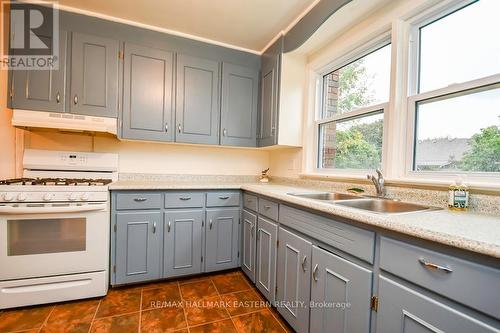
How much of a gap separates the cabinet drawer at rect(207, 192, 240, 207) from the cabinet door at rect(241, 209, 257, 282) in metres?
0.14

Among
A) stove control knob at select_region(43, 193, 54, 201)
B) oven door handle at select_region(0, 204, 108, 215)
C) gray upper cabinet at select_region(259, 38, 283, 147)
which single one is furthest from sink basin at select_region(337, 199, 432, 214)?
stove control knob at select_region(43, 193, 54, 201)

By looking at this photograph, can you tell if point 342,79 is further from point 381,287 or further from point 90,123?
point 90,123

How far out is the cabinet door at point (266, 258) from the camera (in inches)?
67.0

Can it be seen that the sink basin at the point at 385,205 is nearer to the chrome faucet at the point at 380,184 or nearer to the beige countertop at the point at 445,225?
the chrome faucet at the point at 380,184

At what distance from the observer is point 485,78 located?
1132mm

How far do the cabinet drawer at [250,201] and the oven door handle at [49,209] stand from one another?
1.18 m

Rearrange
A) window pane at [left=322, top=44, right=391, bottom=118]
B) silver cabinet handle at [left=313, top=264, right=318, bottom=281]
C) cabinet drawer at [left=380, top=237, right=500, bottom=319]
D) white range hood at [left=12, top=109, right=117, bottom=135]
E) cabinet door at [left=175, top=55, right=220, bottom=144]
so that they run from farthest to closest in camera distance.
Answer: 1. cabinet door at [left=175, top=55, right=220, bottom=144]
2. white range hood at [left=12, top=109, right=117, bottom=135]
3. window pane at [left=322, top=44, right=391, bottom=118]
4. silver cabinet handle at [left=313, top=264, right=318, bottom=281]
5. cabinet drawer at [left=380, top=237, right=500, bottom=319]

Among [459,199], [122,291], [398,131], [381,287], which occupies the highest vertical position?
[398,131]

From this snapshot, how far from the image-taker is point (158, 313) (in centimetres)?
165

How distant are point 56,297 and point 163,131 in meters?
1.55

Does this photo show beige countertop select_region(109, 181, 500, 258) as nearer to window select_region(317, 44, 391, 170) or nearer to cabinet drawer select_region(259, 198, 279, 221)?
cabinet drawer select_region(259, 198, 279, 221)

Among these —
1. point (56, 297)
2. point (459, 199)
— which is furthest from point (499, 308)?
point (56, 297)

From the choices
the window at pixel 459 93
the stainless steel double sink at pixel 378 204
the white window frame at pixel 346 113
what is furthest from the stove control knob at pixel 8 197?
the window at pixel 459 93

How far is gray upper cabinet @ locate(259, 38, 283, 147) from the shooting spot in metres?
2.31
